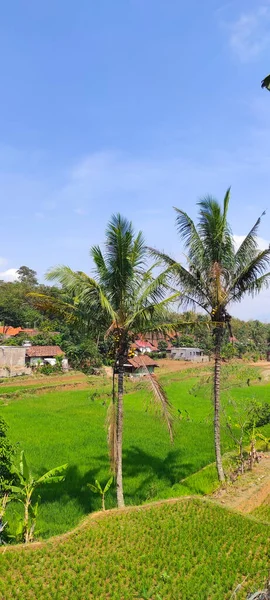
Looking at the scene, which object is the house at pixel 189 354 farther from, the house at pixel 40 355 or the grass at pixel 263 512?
the grass at pixel 263 512

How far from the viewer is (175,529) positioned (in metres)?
6.81

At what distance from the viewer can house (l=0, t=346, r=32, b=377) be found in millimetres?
32562

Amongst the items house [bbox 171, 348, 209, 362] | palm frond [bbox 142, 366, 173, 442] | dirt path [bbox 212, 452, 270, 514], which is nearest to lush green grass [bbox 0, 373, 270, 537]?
palm frond [bbox 142, 366, 173, 442]

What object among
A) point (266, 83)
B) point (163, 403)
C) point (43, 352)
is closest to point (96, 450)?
point (163, 403)

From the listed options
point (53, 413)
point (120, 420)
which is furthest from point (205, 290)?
point (53, 413)

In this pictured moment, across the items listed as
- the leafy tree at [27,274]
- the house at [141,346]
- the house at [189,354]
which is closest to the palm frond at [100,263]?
the house at [141,346]

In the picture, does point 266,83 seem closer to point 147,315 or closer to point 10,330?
point 147,315

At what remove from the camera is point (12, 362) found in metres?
33.6

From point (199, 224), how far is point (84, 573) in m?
7.19

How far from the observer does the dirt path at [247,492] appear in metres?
8.25

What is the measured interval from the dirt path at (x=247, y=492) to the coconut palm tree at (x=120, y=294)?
93.3 inches

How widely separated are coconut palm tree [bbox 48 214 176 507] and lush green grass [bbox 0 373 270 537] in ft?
3.14

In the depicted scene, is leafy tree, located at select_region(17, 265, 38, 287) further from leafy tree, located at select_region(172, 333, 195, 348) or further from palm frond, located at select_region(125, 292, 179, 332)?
palm frond, located at select_region(125, 292, 179, 332)

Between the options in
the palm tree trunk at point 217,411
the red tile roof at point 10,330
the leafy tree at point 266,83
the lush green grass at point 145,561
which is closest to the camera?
the leafy tree at point 266,83
